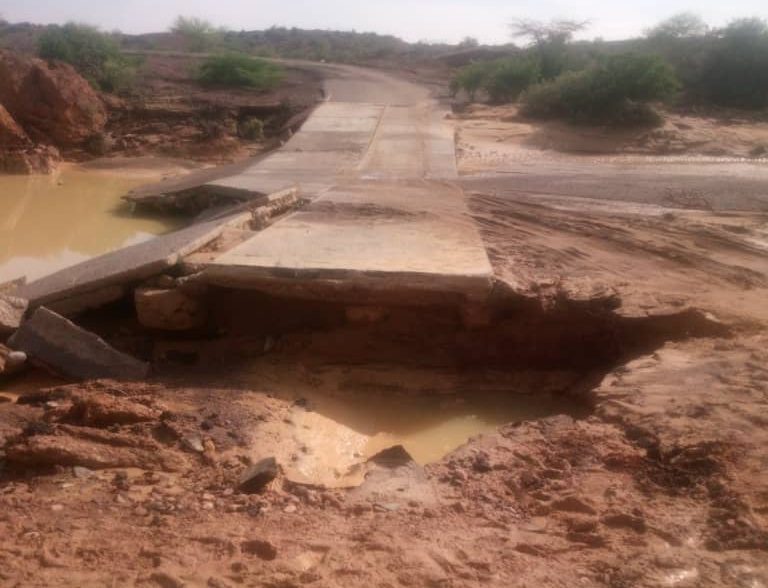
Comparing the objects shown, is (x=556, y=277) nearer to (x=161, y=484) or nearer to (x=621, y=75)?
(x=161, y=484)

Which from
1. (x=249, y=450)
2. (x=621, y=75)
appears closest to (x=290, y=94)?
(x=621, y=75)

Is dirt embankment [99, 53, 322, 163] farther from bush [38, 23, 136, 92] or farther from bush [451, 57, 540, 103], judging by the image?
bush [451, 57, 540, 103]

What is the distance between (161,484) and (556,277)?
3.40 metres

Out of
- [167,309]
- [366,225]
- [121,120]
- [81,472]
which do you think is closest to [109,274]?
[167,309]

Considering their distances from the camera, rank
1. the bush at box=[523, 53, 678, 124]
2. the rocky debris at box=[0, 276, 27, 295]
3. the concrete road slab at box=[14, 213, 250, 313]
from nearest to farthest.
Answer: the concrete road slab at box=[14, 213, 250, 313], the rocky debris at box=[0, 276, 27, 295], the bush at box=[523, 53, 678, 124]

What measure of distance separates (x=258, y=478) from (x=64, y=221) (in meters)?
7.95

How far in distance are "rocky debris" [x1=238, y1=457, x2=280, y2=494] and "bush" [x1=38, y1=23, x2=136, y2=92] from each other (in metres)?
14.8

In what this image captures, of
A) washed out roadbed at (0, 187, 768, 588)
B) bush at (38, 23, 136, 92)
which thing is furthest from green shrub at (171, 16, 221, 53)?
washed out roadbed at (0, 187, 768, 588)

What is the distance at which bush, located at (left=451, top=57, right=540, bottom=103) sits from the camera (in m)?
16.5

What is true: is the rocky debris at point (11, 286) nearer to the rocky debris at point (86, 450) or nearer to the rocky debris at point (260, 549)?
the rocky debris at point (86, 450)

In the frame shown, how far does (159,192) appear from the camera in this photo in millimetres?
9922

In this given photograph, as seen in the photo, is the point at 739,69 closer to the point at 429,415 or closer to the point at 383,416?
the point at 429,415

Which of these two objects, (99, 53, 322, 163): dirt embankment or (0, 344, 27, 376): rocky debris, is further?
(99, 53, 322, 163): dirt embankment

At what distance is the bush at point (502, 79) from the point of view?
16.5m
